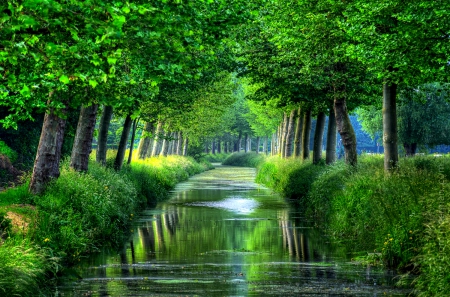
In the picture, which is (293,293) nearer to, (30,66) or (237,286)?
(237,286)

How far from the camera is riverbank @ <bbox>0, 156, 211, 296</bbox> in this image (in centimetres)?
1114

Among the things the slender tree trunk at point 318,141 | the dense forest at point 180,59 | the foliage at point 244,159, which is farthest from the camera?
the foliage at point 244,159

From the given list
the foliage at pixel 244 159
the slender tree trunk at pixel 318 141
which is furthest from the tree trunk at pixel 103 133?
the foliage at pixel 244 159

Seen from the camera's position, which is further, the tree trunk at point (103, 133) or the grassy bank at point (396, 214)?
the tree trunk at point (103, 133)

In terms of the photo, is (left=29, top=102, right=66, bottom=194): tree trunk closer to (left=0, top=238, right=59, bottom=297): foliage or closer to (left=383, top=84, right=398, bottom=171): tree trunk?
(left=0, top=238, right=59, bottom=297): foliage

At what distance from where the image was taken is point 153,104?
1309 inches

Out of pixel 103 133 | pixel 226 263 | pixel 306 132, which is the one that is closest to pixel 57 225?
pixel 226 263

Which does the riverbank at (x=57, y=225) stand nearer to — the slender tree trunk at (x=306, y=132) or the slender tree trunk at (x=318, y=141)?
the slender tree trunk at (x=318, y=141)

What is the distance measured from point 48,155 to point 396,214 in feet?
29.6

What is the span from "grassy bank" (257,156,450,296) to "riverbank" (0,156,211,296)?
6349 millimetres

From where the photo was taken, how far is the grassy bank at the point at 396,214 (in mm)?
10966

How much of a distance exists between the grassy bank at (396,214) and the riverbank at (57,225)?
6.35m

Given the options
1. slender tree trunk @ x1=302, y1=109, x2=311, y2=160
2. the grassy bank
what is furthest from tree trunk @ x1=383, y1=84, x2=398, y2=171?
slender tree trunk @ x1=302, y1=109, x2=311, y2=160

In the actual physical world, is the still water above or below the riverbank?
below
